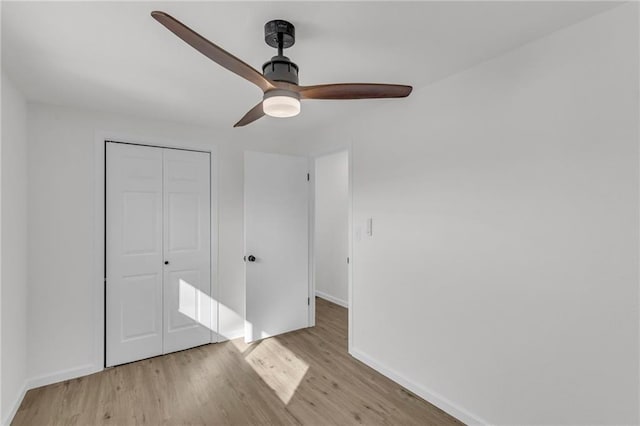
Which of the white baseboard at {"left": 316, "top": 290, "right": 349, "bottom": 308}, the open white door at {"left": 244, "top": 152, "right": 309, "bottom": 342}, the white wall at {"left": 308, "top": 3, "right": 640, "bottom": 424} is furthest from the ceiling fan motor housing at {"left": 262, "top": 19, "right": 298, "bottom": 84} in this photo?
the white baseboard at {"left": 316, "top": 290, "right": 349, "bottom": 308}

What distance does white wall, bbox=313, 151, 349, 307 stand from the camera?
15.5 feet

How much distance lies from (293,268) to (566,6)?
3050mm

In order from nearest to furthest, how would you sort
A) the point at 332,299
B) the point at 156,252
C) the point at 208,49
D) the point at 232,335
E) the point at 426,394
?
the point at 208,49, the point at 426,394, the point at 156,252, the point at 232,335, the point at 332,299

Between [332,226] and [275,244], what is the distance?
1629 millimetres

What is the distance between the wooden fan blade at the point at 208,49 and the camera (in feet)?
3.44

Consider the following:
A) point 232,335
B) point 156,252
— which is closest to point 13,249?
point 156,252

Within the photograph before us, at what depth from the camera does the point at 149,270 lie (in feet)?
9.90

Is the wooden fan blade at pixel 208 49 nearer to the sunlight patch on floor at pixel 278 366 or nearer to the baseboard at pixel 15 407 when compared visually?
the sunlight patch on floor at pixel 278 366

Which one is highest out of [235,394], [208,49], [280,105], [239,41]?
[239,41]

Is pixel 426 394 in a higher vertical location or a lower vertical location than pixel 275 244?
lower

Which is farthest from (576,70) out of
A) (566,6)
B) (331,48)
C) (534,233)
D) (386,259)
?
(386,259)

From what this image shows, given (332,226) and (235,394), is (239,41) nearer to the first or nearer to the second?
(235,394)

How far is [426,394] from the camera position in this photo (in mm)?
2316

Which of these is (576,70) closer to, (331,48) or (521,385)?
(331,48)
